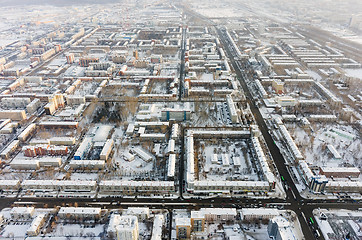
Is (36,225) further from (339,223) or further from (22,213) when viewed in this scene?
(339,223)

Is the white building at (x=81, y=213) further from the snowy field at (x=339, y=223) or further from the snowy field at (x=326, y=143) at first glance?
the snowy field at (x=326, y=143)

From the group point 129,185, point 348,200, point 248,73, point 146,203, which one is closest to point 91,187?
point 129,185

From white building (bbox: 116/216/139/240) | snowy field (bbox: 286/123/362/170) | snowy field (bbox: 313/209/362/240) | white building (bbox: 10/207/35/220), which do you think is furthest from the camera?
snowy field (bbox: 286/123/362/170)

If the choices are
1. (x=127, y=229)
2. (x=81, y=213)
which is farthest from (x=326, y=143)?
(x=81, y=213)

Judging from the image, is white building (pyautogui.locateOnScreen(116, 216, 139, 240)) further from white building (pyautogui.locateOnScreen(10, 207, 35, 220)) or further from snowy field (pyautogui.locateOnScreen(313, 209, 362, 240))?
snowy field (pyautogui.locateOnScreen(313, 209, 362, 240))

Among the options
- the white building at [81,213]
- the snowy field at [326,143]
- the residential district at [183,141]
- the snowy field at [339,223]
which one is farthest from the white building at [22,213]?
the snowy field at [326,143]

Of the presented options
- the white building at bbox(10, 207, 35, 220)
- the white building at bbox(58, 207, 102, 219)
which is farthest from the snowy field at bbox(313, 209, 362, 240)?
the white building at bbox(10, 207, 35, 220)

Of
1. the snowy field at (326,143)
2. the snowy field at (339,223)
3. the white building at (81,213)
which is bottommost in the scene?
the snowy field at (339,223)

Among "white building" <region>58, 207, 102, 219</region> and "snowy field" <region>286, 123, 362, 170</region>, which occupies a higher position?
"snowy field" <region>286, 123, 362, 170</region>

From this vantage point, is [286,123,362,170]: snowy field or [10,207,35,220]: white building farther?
[286,123,362,170]: snowy field
